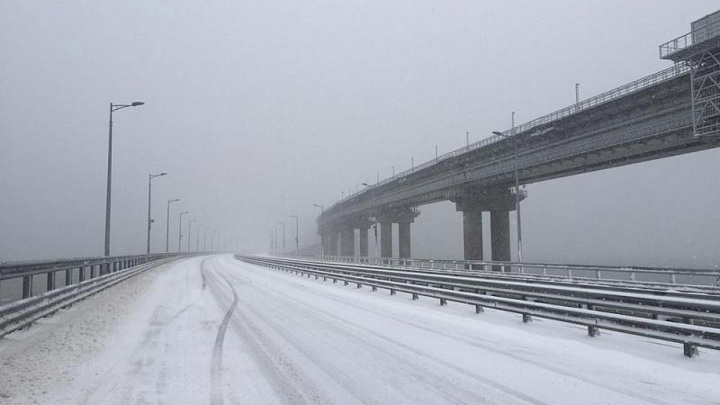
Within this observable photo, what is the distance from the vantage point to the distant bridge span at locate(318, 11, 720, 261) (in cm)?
3206

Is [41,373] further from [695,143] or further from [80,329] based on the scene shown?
[695,143]

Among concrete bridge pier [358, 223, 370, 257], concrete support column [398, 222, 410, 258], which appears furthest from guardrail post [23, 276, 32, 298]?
concrete bridge pier [358, 223, 370, 257]

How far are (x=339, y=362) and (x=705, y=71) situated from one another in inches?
1281

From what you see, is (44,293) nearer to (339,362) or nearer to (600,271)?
(339,362)

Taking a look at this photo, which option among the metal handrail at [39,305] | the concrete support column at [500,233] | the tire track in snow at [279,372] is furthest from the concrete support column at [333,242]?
the tire track in snow at [279,372]

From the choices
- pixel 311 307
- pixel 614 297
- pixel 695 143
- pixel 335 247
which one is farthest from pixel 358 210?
pixel 614 297

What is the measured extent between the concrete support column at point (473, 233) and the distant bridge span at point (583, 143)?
4.5 inches

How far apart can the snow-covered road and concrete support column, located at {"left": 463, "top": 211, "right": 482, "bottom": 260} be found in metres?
50.2

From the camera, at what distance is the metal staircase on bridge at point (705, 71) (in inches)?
1225

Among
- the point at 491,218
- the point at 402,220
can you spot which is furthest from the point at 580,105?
the point at 402,220

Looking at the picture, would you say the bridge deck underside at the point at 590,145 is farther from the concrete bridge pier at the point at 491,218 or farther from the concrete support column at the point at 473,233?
the concrete support column at the point at 473,233

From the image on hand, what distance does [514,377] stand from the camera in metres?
7.40

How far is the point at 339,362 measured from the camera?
8406mm

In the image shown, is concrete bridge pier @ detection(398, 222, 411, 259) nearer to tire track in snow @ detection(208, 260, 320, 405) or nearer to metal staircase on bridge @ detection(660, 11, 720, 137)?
metal staircase on bridge @ detection(660, 11, 720, 137)
